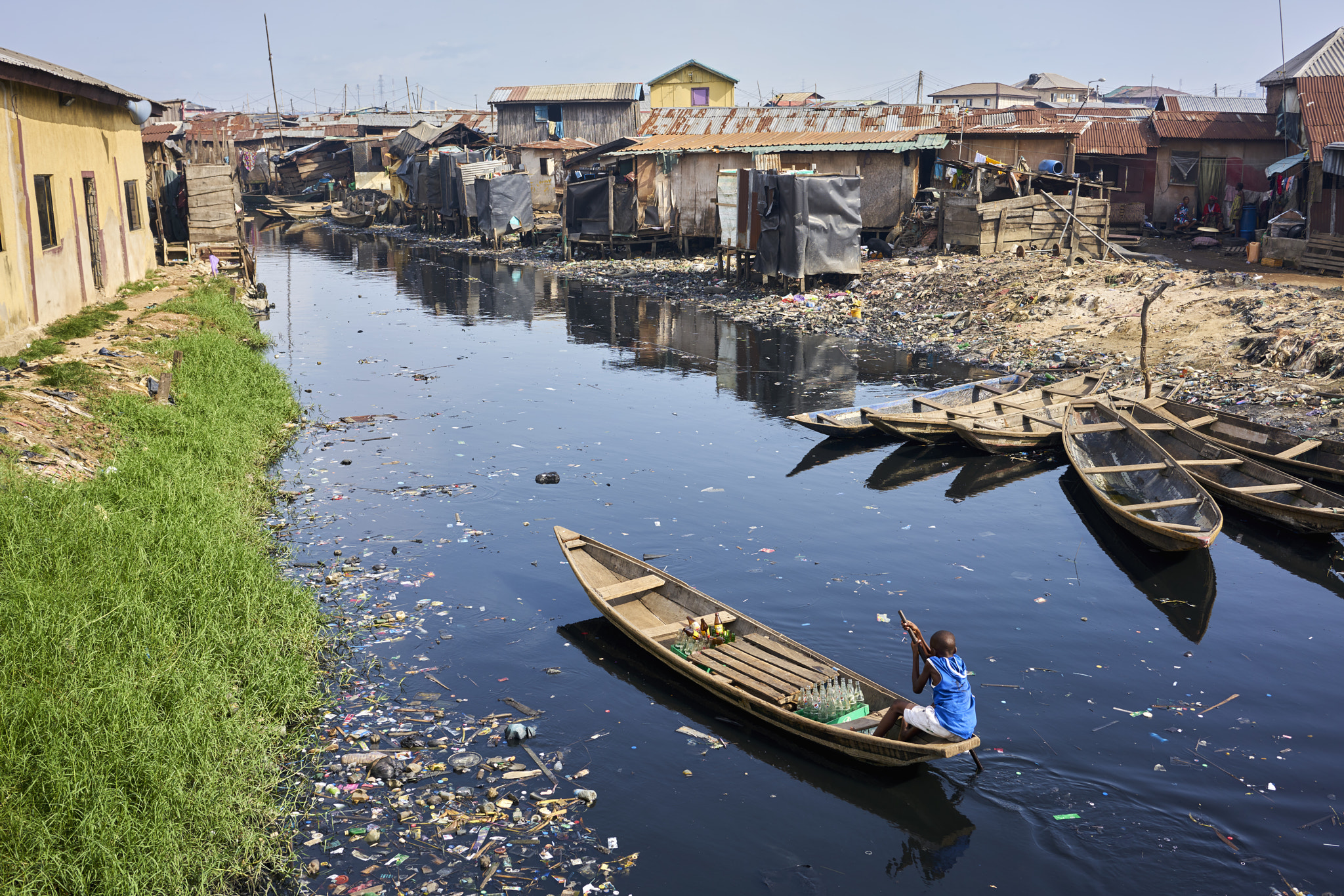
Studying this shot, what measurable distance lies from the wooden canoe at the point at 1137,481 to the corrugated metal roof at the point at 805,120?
17949 millimetres

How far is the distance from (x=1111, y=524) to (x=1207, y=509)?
1215 mm

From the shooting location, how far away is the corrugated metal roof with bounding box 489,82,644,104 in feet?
138

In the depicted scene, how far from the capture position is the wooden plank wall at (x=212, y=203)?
22.5 metres

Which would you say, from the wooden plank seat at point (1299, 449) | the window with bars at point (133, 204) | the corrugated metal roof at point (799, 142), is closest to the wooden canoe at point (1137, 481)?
the wooden plank seat at point (1299, 449)

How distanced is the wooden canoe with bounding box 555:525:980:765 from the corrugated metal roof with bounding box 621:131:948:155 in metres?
19.3

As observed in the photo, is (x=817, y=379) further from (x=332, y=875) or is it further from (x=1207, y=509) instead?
(x=332, y=875)

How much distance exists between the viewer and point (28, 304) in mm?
12102

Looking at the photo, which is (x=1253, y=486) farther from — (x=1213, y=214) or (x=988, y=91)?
(x=988, y=91)

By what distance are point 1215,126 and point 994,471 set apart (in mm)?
20662

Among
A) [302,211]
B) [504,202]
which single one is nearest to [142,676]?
[504,202]

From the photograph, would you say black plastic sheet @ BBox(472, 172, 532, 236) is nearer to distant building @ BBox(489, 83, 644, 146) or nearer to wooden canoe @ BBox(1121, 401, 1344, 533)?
distant building @ BBox(489, 83, 644, 146)

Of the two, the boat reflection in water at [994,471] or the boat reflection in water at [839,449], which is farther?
the boat reflection in water at [839,449]

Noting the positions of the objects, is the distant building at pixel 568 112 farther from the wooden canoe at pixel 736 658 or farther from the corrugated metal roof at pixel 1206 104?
the wooden canoe at pixel 736 658

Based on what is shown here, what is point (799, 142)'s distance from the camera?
25.8 metres
